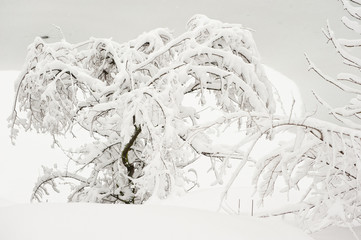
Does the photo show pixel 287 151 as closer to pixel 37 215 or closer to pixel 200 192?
pixel 37 215

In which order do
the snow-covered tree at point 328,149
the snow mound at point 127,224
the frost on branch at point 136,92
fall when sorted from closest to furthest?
the snow mound at point 127,224 < the snow-covered tree at point 328,149 < the frost on branch at point 136,92

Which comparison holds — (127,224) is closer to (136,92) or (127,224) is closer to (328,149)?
(328,149)

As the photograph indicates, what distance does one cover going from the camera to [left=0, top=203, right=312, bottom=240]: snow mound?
7.14 ft

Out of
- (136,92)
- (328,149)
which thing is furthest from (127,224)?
(136,92)

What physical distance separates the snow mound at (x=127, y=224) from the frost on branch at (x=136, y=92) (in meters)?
2.72

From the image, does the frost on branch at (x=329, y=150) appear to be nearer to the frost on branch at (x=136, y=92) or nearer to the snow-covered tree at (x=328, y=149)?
the snow-covered tree at (x=328, y=149)

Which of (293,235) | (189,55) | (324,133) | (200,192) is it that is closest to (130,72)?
(189,55)

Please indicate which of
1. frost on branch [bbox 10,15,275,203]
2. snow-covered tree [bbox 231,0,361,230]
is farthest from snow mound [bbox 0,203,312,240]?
frost on branch [bbox 10,15,275,203]

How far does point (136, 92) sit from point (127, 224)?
3.56 metres

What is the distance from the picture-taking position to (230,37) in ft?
23.2

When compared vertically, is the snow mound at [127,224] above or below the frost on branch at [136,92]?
below

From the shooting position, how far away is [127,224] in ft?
7.59

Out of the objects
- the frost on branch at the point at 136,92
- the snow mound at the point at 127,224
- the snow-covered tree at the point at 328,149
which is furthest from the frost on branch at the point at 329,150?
the frost on branch at the point at 136,92

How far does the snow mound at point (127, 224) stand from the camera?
2178 mm
